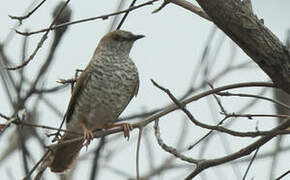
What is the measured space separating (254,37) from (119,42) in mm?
3352

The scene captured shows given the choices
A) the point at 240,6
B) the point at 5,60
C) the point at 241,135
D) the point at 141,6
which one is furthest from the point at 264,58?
the point at 5,60

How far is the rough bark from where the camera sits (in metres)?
2.14

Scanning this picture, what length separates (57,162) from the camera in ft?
16.6

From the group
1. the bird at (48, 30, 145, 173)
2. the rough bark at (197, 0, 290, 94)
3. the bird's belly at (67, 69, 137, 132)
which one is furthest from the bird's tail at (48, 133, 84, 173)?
the rough bark at (197, 0, 290, 94)

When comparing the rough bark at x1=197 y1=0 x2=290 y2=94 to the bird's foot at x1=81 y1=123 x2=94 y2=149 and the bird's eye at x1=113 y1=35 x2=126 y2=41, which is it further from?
the bird's eye at x1=113 y1=35 x2=126 y2=41

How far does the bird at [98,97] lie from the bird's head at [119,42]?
5.6 inches

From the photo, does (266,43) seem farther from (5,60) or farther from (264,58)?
(5,60)

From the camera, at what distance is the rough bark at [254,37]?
2141 mm

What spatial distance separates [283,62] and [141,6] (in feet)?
2.84

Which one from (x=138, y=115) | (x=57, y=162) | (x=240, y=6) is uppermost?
(x=240, y=6)

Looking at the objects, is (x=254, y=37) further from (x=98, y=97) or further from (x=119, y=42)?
(x=119, y=42)

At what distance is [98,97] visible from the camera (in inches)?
192

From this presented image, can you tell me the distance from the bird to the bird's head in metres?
0.14

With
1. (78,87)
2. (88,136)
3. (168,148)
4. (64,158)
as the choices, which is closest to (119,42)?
(78,87)
